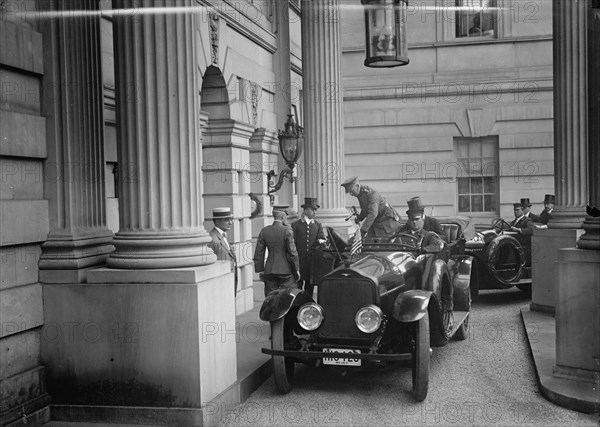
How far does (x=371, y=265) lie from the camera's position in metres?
8.37

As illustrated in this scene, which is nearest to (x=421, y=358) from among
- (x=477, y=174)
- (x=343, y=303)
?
(x=343, y=303)

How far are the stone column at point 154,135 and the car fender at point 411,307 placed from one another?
79.1 inches

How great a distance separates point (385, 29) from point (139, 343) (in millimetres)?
5210

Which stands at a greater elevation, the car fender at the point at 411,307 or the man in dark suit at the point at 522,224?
the man in dark suit at the point at 522,224

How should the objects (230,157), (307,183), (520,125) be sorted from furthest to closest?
(520,125) < (307,183) < (230,157)

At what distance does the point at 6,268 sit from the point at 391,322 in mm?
3901

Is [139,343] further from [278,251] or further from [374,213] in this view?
[374,213]

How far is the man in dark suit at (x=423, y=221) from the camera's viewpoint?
33.6ft

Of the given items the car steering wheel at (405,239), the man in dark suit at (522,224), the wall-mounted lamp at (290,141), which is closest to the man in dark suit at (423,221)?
the car steering wheel at (405,239)

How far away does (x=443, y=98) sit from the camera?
21641 millimetres

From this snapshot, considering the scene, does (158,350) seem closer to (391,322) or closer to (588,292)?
(391,322)

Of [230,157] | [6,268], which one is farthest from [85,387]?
[230,157]

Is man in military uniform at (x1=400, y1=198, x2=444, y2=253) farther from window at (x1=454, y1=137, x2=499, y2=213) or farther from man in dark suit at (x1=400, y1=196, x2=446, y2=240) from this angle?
window at (x1=454, y1=137, x2=499, y2=213)

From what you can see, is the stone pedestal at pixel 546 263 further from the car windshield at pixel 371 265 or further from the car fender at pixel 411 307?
Answer: the car fender at pixel 411 307
